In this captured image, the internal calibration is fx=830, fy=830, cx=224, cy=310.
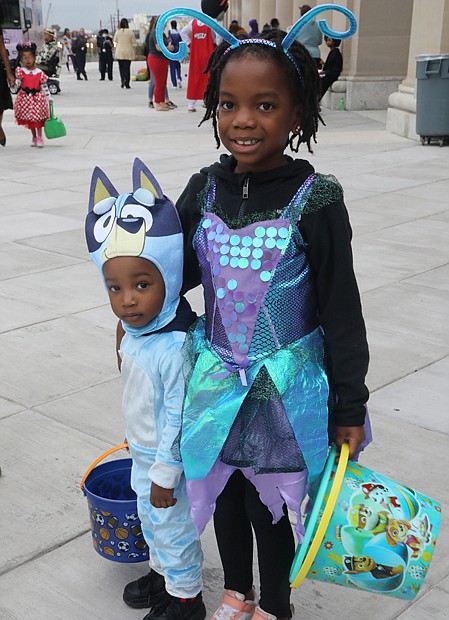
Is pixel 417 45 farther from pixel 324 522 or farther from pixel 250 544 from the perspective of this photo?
pixel 324 522

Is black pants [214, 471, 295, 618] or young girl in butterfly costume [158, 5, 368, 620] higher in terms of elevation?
young girl in butterfly costume [158, 5, 368, 620]

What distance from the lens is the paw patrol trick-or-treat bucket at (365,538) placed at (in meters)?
2.09

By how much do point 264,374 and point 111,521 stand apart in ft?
2.78

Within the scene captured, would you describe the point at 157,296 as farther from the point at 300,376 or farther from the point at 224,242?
the point at 300,376

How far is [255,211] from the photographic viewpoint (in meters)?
2.23

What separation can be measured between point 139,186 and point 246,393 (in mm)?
694

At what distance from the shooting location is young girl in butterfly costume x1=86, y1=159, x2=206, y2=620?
2332 millimetres

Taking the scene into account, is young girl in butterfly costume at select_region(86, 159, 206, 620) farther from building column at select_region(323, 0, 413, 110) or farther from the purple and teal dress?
building column at select_region(323, 0, 413, 110)

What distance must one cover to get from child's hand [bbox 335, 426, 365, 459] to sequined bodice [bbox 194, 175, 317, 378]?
28 cm

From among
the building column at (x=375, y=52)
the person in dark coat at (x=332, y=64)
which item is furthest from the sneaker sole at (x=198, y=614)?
the building column at (x=375, y=52)

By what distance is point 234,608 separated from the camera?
2545mm

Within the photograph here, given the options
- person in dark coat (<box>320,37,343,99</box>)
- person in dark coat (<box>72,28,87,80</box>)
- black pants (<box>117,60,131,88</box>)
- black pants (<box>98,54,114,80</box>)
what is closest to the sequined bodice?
person in dark coat (<box>320,37,343,99</box>)

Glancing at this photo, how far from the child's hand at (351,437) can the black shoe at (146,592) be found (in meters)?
0.86

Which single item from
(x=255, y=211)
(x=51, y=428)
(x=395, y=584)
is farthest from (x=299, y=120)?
(x=51, y=428)
